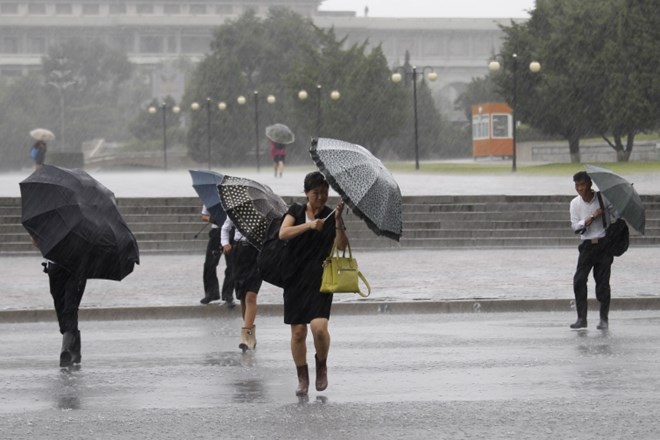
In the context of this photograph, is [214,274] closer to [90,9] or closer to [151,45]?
[151,45]

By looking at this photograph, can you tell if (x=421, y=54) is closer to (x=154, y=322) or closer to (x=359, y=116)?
(x=359, y=116)

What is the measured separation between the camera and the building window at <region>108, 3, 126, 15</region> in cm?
15425

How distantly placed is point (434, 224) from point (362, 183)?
18056mm

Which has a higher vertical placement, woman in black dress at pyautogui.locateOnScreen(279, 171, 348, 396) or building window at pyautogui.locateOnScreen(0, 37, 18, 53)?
building window at pyautogui.locateOnScreen(0, 37, 18, 53)

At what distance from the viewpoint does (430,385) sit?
34.1ft

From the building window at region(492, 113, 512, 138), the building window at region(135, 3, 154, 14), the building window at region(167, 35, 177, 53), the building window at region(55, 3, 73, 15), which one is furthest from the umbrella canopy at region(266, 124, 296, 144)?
the building window at region(55, 3, 73, 15)

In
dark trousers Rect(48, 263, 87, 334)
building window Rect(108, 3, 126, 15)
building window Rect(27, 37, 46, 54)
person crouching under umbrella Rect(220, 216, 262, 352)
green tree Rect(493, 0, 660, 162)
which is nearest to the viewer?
dark trousers Rect(48, 263, 87, 334)

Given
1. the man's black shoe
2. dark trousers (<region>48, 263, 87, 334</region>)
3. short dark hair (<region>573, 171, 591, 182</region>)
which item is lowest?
the man's black shoe

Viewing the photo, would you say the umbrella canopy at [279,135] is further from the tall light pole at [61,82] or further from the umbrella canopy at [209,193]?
the tall light pole at [61,82]

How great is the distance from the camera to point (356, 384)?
10.5 meters

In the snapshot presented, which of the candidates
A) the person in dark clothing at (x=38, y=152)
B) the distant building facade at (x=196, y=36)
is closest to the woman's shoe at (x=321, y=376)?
the person in dark clothing at (x=38, y=152)

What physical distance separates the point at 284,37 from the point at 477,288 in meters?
70.1

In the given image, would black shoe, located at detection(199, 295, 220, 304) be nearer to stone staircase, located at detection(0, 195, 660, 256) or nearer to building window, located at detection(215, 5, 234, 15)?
stone staircase, located at detection(0, 195, 660, 256)

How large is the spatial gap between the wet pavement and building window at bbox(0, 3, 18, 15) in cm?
14438
